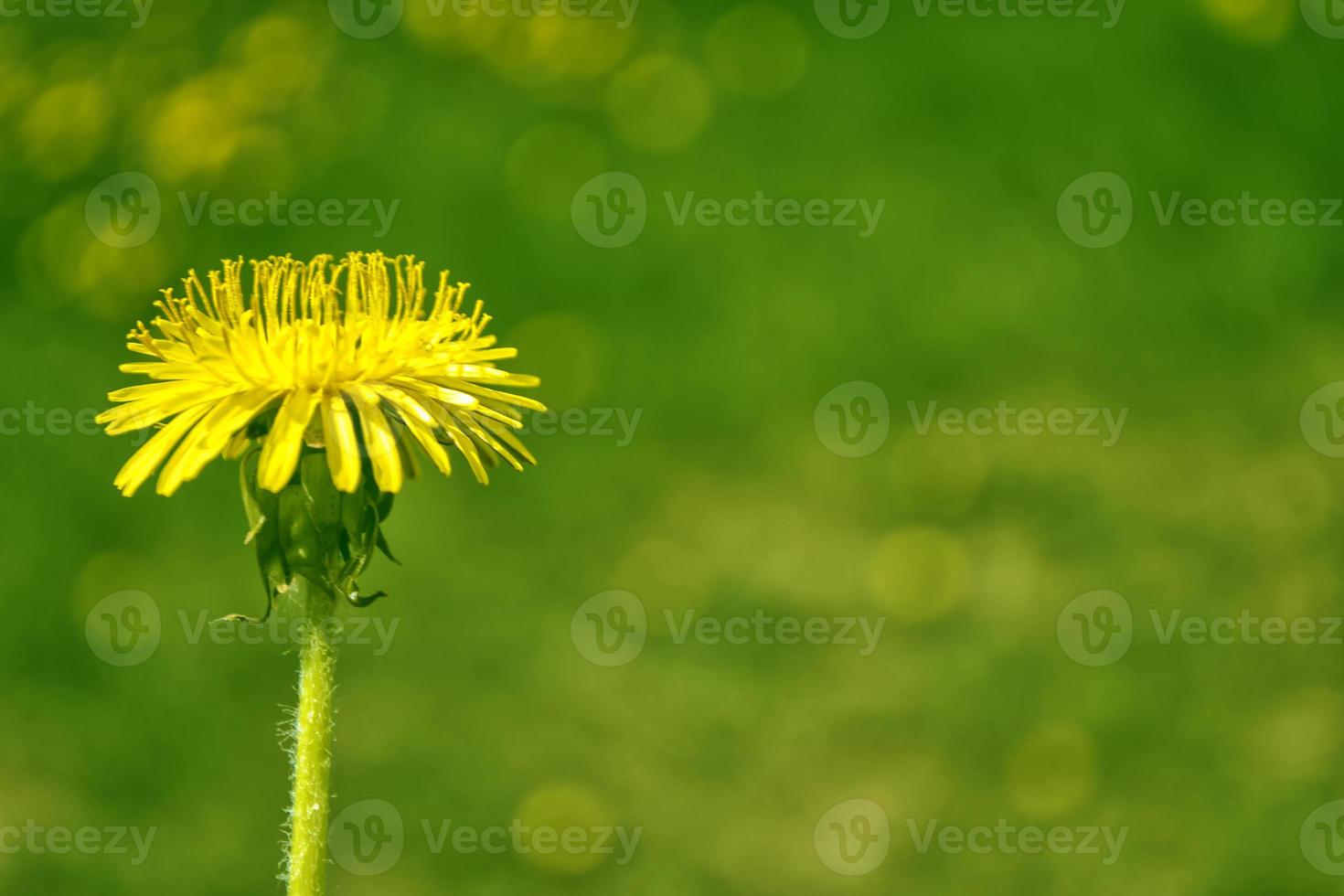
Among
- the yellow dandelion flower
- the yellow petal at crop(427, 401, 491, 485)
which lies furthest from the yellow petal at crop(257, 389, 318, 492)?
the yellow petal at crop(427, 401, 491, 485)

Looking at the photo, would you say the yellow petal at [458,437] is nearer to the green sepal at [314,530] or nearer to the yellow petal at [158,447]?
the green sepal at [314,530]

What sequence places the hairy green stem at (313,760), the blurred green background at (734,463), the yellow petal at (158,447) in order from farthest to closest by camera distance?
the blurred green background at (734,463) → the yellow petal at (158,447) → the hairy green stem at (313,760)

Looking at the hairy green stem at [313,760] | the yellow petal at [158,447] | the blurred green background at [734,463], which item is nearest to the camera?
the hairy green stem at [313,760]

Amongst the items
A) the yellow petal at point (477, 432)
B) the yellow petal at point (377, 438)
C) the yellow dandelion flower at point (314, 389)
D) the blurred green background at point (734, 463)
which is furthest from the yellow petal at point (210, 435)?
the blurred green background at point (734, 463)

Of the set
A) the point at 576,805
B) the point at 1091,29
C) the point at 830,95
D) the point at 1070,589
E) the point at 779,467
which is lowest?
the point at 576,805

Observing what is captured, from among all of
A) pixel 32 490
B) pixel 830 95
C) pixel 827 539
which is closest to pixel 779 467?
pixel 827 539

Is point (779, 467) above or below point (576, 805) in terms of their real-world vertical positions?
above

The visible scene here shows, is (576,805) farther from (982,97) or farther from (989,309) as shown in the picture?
(982,97)

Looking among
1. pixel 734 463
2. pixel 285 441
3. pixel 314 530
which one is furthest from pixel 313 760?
pixel 734 463
